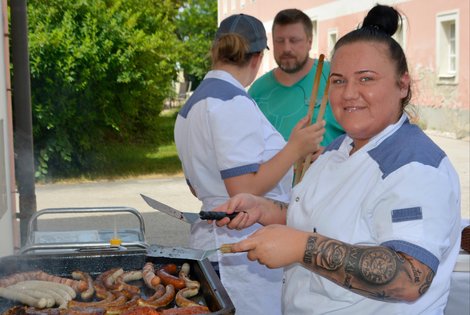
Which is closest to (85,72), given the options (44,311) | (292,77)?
(292,77)

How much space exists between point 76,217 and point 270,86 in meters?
5.13

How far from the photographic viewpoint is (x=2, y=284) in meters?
2.54

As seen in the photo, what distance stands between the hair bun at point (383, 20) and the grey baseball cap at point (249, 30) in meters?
1.05

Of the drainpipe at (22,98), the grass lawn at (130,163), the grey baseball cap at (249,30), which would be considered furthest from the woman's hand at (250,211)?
the grass lawn at (130,163)

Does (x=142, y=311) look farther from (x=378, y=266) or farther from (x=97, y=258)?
(x=378, y=266)

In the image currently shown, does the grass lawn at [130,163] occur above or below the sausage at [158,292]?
below

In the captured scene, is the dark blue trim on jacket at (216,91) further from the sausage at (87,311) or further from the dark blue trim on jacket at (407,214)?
the dark blue trim on jacket at (407,214)

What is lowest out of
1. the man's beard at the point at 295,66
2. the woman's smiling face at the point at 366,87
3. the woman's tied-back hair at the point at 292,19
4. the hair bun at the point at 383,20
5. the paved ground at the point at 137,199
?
the paved ground at the point at 137,199

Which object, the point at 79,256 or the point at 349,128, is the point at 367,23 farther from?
the point at 79,256

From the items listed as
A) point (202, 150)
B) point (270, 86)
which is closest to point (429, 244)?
point (202, 150)

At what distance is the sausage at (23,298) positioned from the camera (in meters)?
2.44

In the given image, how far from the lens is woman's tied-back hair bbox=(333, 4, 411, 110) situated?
185 cm

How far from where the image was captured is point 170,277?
2.66 metres

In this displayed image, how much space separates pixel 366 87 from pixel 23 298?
56.3 inches
